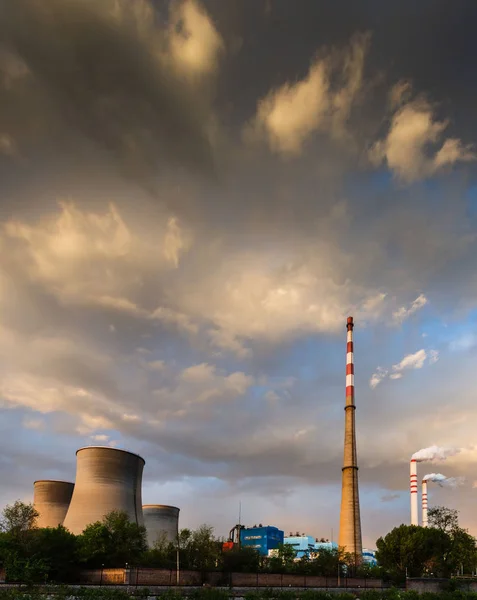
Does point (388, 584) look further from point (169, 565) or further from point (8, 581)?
point (8, 581)

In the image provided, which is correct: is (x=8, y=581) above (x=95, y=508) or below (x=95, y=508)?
below

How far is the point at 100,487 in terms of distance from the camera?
55.3m

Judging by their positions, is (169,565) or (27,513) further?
(27,513)

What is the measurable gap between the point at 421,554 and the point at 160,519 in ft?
111

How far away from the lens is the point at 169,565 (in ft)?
150

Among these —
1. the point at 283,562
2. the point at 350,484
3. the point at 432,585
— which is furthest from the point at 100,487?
the point at 432,585

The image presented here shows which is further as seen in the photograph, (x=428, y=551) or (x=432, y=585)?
(x=428, y=551)

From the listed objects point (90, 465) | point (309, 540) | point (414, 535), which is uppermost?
point (90, 465)

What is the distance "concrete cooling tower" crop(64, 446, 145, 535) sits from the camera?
54500 millimetres

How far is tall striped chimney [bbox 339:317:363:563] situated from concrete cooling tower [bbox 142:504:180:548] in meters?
22.6

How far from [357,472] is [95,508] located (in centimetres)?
3420

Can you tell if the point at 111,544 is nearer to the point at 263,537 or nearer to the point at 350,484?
the point at 350,484

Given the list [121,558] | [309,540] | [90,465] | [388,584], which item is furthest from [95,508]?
[309,540]

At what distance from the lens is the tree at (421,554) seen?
63.2m
